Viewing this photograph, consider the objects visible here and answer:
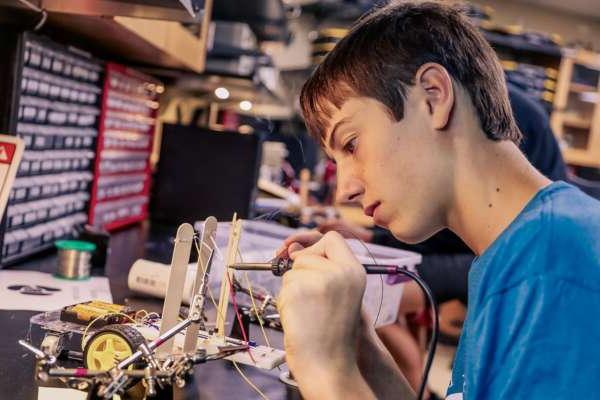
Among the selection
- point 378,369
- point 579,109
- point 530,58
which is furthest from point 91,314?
point 579,109

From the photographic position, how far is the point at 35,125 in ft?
4.73

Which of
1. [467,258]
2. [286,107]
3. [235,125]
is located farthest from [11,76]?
[286,107]

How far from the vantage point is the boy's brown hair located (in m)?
0.90

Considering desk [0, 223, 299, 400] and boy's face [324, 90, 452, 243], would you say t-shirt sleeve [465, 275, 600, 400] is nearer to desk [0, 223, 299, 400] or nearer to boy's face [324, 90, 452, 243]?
boy's face [324, 90, 452, 243]

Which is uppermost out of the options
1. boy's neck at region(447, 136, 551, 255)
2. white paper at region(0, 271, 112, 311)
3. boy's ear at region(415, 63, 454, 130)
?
boy's ear at region(415, 63, 454, 130)

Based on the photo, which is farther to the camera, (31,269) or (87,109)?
(87,109)

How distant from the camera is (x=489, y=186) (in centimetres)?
85

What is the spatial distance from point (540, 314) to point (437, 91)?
343mm

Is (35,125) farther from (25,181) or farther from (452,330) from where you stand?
(452,330)

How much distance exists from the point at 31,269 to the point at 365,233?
106 centimetres

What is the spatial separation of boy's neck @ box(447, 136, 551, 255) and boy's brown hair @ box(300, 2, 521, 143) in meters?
0.03

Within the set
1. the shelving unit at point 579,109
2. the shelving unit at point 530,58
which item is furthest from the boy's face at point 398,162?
the shelving unit at point 579,109

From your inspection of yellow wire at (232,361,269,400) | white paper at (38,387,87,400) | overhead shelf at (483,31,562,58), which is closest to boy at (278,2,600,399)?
yellow wire at (232,361,269,400)

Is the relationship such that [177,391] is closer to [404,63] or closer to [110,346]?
[110,346]
